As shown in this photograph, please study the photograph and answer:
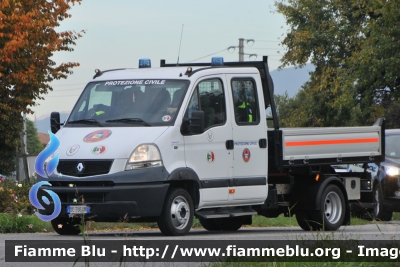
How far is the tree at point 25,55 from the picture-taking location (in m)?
28.6

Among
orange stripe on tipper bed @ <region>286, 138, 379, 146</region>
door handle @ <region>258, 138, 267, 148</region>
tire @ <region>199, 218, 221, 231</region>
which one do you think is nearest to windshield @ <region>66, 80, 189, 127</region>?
door handle @ <region>258, 138, 267, 148</region>

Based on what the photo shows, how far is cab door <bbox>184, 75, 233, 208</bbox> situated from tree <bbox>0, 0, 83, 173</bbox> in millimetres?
15546

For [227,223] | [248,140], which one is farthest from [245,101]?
[227,223]

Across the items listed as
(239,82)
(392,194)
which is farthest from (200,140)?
(392,194)

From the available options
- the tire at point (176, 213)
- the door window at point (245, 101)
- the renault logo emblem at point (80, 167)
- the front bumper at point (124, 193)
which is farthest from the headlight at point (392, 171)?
the renault logo emblem at point (80, 167)

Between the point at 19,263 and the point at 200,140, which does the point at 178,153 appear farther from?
the point at 19,263

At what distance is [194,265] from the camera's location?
8.62 metres

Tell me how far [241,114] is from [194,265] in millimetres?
5699

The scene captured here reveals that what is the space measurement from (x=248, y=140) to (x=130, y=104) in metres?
1.94

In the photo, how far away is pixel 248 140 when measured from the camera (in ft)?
46.3

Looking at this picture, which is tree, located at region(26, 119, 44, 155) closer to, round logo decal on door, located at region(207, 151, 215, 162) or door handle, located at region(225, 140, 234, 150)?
door handle, located at region(225, 140, 234, 150)

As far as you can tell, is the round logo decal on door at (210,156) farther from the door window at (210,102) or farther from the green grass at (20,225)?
the green grass at (20,225)

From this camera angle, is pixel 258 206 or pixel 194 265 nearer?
pixel 194 265

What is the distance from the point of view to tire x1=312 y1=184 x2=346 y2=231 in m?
15.2
